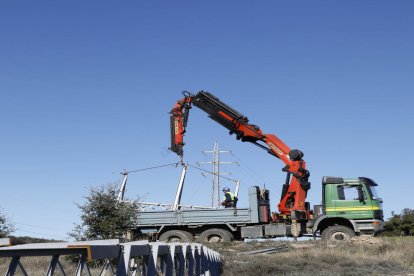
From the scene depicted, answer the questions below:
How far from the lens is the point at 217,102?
27.5 metres

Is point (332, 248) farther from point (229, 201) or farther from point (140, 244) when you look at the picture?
point (140, 244)

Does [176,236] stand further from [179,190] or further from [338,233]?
[338,233]

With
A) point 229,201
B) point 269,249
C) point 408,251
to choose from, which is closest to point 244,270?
point 269,249

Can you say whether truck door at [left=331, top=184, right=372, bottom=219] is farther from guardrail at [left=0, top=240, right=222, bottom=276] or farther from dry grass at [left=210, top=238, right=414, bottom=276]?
guardrail at [left=0, top=240, right=222, bottom=276]

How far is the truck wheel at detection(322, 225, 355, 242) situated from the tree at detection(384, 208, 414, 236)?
88.1 ft

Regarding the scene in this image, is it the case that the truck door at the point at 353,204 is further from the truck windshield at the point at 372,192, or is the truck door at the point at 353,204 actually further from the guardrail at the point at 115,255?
the guardrail at the point at 115,255

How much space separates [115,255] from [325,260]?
49.9ft

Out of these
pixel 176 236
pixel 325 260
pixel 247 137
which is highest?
pixel 247 137

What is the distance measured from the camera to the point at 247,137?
90.1ft

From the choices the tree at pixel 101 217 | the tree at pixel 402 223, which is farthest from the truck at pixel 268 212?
the tree at pixel 402 223

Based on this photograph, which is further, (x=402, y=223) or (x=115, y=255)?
(x=402, y=223)

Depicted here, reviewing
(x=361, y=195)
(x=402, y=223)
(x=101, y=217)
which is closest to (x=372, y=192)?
(x=361, y=195)

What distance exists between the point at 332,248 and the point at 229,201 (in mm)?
6396

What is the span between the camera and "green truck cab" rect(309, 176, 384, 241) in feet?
77.5
